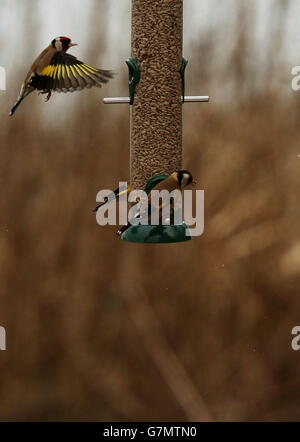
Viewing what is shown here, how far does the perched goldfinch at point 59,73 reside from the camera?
2.08m

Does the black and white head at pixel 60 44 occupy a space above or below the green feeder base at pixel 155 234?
above

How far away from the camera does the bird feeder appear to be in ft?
7.32

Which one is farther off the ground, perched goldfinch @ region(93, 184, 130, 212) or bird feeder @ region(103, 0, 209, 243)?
bird feeder @ region(103, 0, 209, 243)

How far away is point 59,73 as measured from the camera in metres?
2.12

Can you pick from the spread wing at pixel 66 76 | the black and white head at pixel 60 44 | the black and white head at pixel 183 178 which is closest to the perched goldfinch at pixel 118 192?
the black and white head at pixel 183 178

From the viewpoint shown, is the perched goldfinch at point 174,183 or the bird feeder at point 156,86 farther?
the bird feeder at point 156,86

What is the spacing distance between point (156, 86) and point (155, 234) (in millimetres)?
606

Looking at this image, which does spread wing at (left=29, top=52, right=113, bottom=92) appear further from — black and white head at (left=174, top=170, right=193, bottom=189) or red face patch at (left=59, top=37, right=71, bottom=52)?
black and white head at (left=174, top=170, right=193, bottom=189)

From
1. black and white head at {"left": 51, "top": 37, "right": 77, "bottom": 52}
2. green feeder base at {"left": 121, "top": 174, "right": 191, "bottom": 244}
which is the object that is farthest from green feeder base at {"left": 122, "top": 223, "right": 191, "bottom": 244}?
black and white head at {"left": 51, "top": 37, "right": 77, "bottom": 52}

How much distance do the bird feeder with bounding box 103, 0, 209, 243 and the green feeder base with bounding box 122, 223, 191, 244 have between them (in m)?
0.18

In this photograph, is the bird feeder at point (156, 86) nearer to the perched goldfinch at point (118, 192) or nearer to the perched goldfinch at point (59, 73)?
the perched goldfinch at point (118, 192)

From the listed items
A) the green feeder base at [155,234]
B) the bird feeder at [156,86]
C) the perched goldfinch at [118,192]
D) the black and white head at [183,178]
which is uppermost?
the bird feeder at [156,86]

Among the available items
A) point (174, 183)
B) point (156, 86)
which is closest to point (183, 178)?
point (174, 183)

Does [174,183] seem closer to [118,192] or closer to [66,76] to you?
[118,192]
